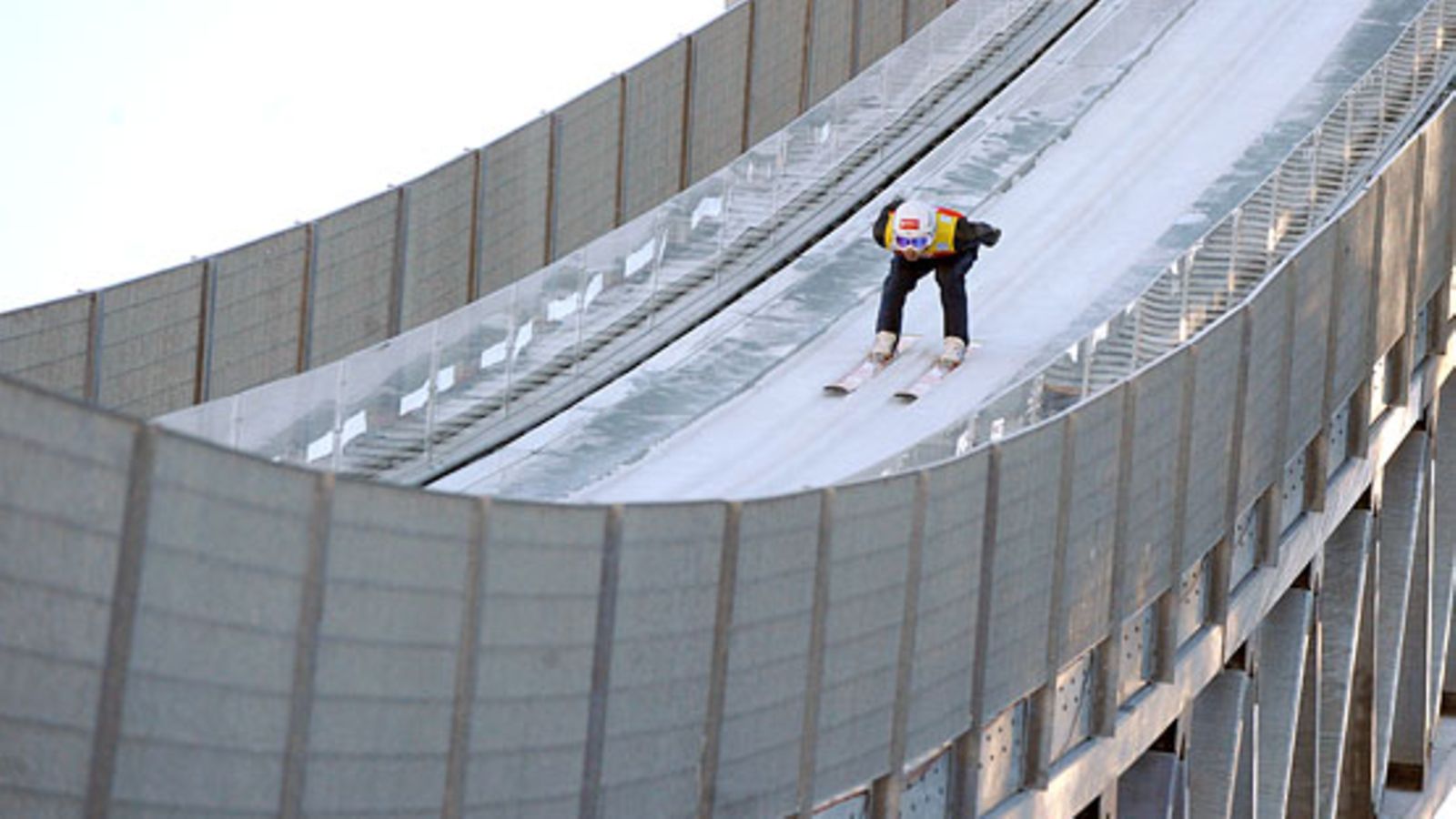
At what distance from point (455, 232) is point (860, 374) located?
11.4ft

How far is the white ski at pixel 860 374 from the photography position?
25.0 m

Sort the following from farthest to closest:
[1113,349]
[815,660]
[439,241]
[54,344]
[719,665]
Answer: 1. [439,241]
2. [1113,349]
3. [54,344]
4. [815,660]
5. [719,665]

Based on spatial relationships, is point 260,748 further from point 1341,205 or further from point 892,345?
point 1341,205

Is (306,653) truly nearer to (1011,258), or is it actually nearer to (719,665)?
(719,665)

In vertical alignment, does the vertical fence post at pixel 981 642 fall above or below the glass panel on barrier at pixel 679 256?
below

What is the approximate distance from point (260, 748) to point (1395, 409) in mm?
17717

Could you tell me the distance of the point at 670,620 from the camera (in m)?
14.4

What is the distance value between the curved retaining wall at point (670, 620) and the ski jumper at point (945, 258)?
244 centimetres

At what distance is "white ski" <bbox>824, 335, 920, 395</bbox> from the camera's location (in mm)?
24969

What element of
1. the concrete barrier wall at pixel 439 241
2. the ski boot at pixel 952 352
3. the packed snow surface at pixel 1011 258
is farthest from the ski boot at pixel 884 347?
the concrete barrier wall at pixel 439 241

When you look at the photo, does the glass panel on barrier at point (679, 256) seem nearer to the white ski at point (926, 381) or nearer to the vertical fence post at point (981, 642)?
the white ski at point (926, 381)

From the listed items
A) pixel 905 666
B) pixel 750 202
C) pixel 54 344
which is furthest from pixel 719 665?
pixel 750 202

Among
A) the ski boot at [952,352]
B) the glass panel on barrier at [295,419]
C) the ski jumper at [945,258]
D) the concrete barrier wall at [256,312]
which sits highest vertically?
the ski jumper at [945,258]

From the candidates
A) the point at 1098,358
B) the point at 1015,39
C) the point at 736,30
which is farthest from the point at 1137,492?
the point at 1015,39
